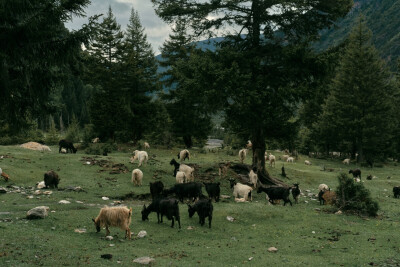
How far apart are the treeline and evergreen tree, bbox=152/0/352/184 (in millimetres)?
78

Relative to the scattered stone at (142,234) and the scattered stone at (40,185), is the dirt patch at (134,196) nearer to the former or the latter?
the scattered stone at (40,185)

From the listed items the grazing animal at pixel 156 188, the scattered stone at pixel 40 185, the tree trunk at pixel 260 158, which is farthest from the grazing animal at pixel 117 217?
the tree trunk at pixel 260 158

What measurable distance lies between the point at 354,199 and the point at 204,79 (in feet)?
39.3

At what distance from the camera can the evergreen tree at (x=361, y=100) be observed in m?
49.4

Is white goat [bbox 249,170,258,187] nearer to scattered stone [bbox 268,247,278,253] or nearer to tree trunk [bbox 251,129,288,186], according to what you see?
tree trunk [bbox 251,129,288,186]

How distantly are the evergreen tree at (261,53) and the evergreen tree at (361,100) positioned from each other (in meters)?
29.2

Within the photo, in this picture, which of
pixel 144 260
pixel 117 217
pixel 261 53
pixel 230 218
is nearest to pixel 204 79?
pixel 261 53

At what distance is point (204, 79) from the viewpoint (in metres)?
21.9

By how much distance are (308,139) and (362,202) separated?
45.9 m

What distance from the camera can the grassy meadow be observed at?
9633 millimetres

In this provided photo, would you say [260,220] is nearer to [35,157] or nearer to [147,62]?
[35,157]

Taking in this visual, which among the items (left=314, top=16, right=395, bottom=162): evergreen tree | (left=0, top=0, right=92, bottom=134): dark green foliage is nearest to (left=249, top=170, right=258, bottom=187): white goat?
(left=0, top=0, right=92, bottom=134): dark green foliage

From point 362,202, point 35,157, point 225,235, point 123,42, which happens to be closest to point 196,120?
point 123,42

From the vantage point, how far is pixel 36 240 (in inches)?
396
